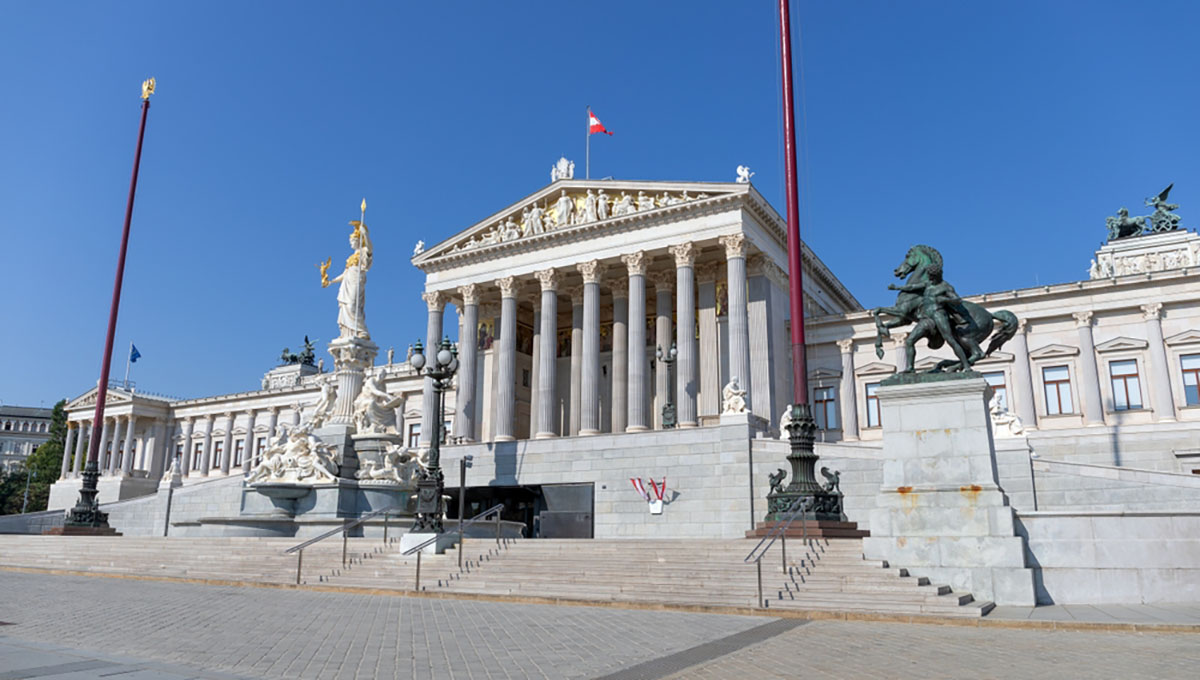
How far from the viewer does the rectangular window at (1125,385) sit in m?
40.3

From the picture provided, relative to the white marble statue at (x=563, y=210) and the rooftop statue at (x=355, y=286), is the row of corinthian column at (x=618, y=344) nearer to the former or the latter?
the white marble statue at (x=563, y=210)

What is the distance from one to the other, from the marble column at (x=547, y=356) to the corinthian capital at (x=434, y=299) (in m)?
6.55

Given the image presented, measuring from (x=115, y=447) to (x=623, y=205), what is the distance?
62.0m

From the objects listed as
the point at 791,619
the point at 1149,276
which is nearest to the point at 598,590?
the point at 791,619

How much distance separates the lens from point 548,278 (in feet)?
147

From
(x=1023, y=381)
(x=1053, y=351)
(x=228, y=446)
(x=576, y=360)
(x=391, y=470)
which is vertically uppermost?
(x=576, y=360)

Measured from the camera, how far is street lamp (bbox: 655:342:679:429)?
120ft

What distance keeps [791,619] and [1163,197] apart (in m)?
60.8

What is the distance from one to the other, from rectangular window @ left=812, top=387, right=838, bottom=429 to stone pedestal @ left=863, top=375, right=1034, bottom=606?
108ft

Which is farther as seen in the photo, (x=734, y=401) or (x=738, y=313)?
(x=738, y=313)

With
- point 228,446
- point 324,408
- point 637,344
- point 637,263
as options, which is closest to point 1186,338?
point 637,344

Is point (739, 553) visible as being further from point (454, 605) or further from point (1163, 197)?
point (1163, 197)

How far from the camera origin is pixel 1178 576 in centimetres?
1245

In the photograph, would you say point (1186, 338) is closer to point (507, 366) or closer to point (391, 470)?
point (507, 366)
